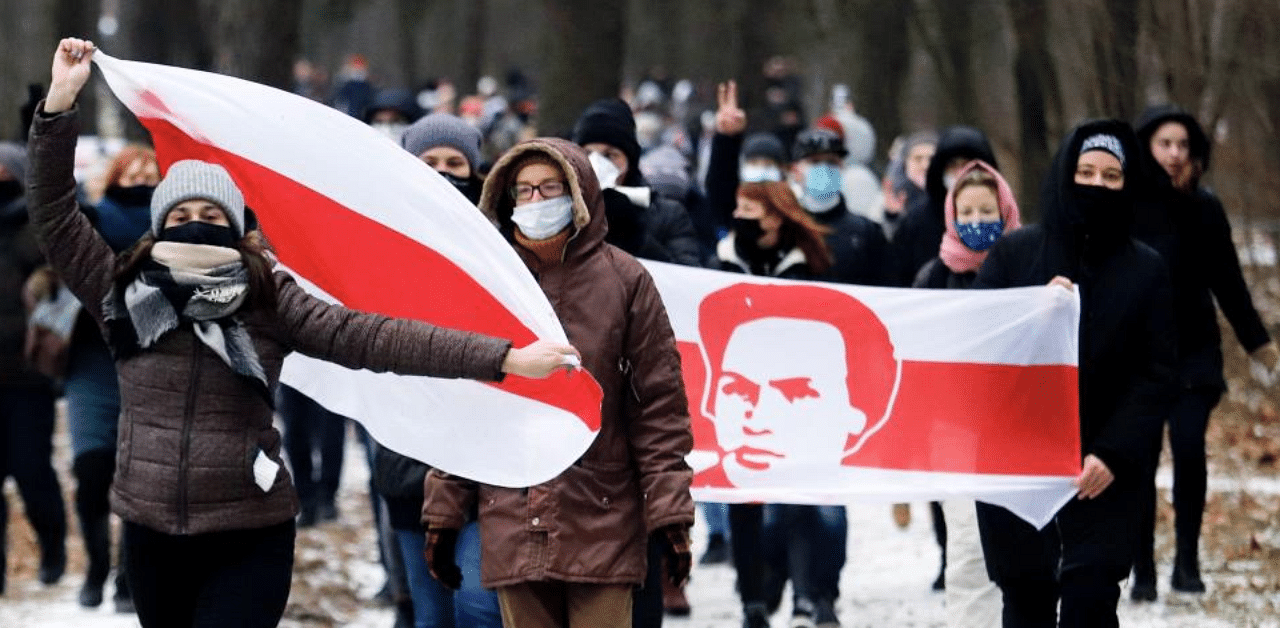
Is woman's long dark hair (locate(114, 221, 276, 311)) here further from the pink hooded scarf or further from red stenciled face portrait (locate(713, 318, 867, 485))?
the pink hooded scarf

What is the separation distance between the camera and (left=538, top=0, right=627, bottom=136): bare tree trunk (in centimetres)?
1788

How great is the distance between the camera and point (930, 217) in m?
10.9

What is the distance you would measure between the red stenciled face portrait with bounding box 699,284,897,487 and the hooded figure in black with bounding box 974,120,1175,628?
3.88 ft

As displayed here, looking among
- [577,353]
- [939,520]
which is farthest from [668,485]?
[939,520]

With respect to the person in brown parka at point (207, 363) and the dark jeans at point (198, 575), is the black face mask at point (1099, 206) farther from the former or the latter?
the dark jeans at point (198, 575)

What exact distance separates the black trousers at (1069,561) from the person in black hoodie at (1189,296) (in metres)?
2.34

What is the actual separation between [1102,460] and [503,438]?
198cm

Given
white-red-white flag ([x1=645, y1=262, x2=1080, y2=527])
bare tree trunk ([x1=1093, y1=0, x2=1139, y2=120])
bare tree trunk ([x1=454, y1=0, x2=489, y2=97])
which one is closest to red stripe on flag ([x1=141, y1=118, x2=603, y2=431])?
white-red-white flag ([x1=645, y1=262, x2=1080, y2=527])

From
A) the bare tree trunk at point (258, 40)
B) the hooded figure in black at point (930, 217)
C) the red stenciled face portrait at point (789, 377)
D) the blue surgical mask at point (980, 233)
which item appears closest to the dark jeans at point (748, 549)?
the red stenciled face portrait at point (789, 377)

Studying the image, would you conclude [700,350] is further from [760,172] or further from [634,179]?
[760,172]

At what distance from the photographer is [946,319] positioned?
864cm

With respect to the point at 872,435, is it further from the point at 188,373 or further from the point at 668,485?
the point at 188,373

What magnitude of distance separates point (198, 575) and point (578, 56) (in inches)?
474

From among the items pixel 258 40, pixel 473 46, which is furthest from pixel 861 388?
pixel 473 46
